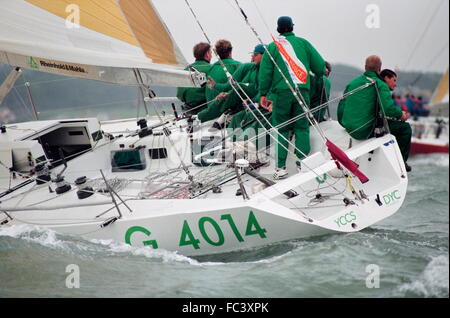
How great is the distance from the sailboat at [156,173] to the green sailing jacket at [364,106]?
6.0 inches

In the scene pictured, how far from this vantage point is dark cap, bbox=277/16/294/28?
4.57 meters

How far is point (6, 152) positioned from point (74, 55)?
153 cm

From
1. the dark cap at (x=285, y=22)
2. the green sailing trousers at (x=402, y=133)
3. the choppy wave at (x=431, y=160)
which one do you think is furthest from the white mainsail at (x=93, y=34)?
the choppy wave at (x=431, y=160)

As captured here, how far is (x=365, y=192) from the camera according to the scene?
14.1ft

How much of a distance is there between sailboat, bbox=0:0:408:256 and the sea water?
0.14 meters

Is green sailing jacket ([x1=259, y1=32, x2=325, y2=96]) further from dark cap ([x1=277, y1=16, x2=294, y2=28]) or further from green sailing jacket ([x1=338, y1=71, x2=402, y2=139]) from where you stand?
green sailing jacket ([x1=338, y1=71, x2=402, y2=139])

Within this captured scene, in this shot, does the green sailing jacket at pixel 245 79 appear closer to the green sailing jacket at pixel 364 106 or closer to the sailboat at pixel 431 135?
the green sailing jacket at pixel 364 106

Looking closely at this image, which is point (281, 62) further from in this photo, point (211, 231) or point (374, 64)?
point (211, 231)

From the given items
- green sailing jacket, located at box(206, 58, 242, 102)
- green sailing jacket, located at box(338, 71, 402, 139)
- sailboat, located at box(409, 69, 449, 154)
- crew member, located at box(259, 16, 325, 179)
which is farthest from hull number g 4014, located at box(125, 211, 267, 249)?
sailboat, located at box(409, 69, 449, 154)

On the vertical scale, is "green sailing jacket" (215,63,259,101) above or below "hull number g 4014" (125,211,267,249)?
above

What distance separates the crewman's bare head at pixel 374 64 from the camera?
4594 mm

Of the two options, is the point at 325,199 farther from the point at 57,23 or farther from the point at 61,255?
the point at 57,23
